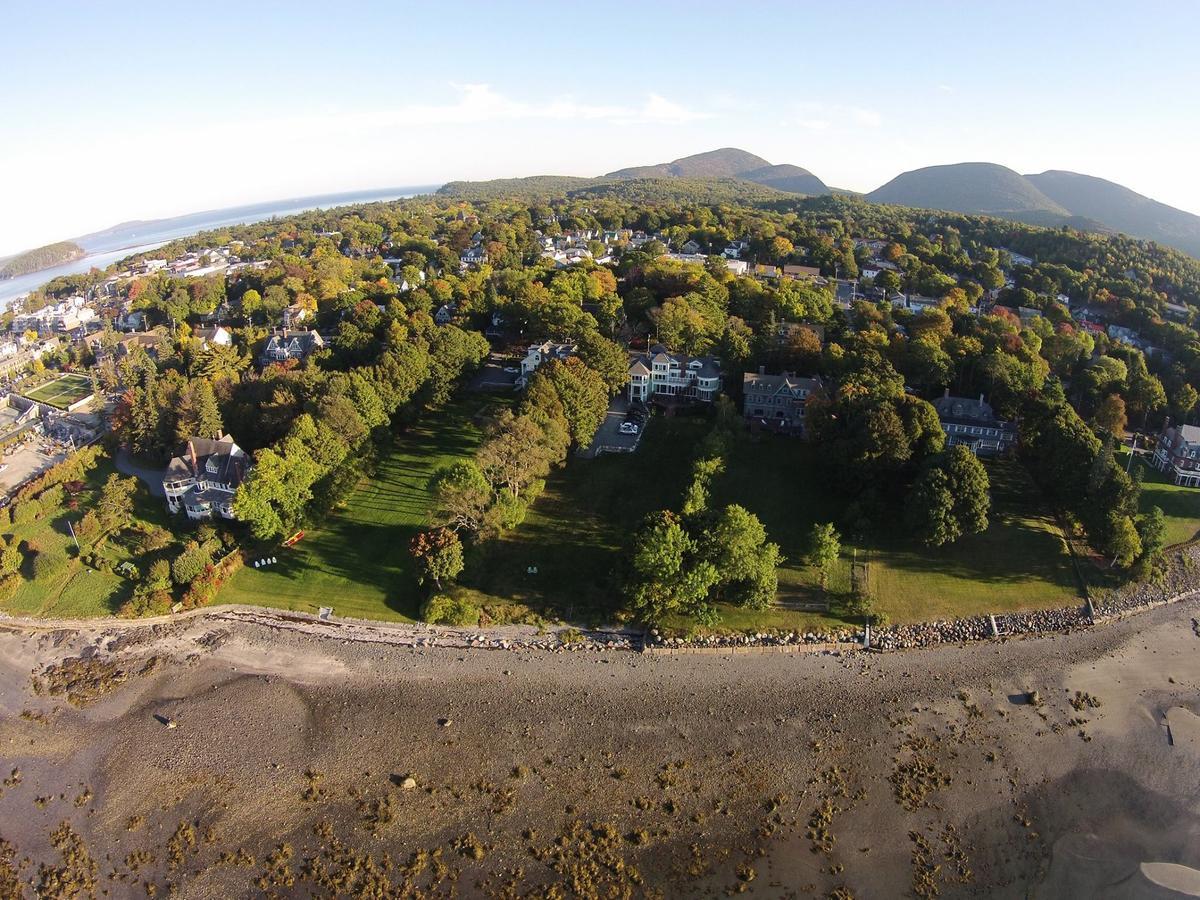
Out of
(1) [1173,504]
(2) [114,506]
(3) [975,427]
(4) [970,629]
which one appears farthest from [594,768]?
(1) [1173,504]

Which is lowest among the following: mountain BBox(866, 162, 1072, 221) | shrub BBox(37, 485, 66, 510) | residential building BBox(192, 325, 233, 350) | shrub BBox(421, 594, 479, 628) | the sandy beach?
the sandy beach

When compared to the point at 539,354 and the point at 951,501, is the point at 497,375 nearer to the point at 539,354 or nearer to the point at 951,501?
the point at 539,354

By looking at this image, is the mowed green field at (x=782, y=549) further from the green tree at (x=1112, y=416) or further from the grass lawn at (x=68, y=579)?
the grass lawn at (x=68, y=579)

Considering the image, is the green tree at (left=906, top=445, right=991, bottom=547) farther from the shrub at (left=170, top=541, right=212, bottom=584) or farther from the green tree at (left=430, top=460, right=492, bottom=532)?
the shrub at (left=170, top=541, right=212, bottom=584)

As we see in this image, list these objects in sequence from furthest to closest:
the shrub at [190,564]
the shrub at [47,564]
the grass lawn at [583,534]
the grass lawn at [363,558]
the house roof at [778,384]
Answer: the house roof at [778,384] → the shrub at [47,564] → the shrub at [190,564] → the grass lawn at [363,558] → the grass lawn at [583,534]

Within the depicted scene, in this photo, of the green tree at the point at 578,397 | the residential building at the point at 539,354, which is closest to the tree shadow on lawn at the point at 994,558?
the green tree at the point at 578,397

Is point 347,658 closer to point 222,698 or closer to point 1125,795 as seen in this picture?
point 222,698

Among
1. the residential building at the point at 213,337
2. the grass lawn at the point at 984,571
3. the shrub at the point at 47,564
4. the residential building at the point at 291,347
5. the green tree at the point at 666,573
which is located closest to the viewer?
the green tree at the point at 666,573

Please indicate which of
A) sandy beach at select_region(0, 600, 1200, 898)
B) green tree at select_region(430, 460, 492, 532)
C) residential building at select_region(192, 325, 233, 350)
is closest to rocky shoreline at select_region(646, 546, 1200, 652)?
sandy beach at select_region(0, 600, 1200, 898)
